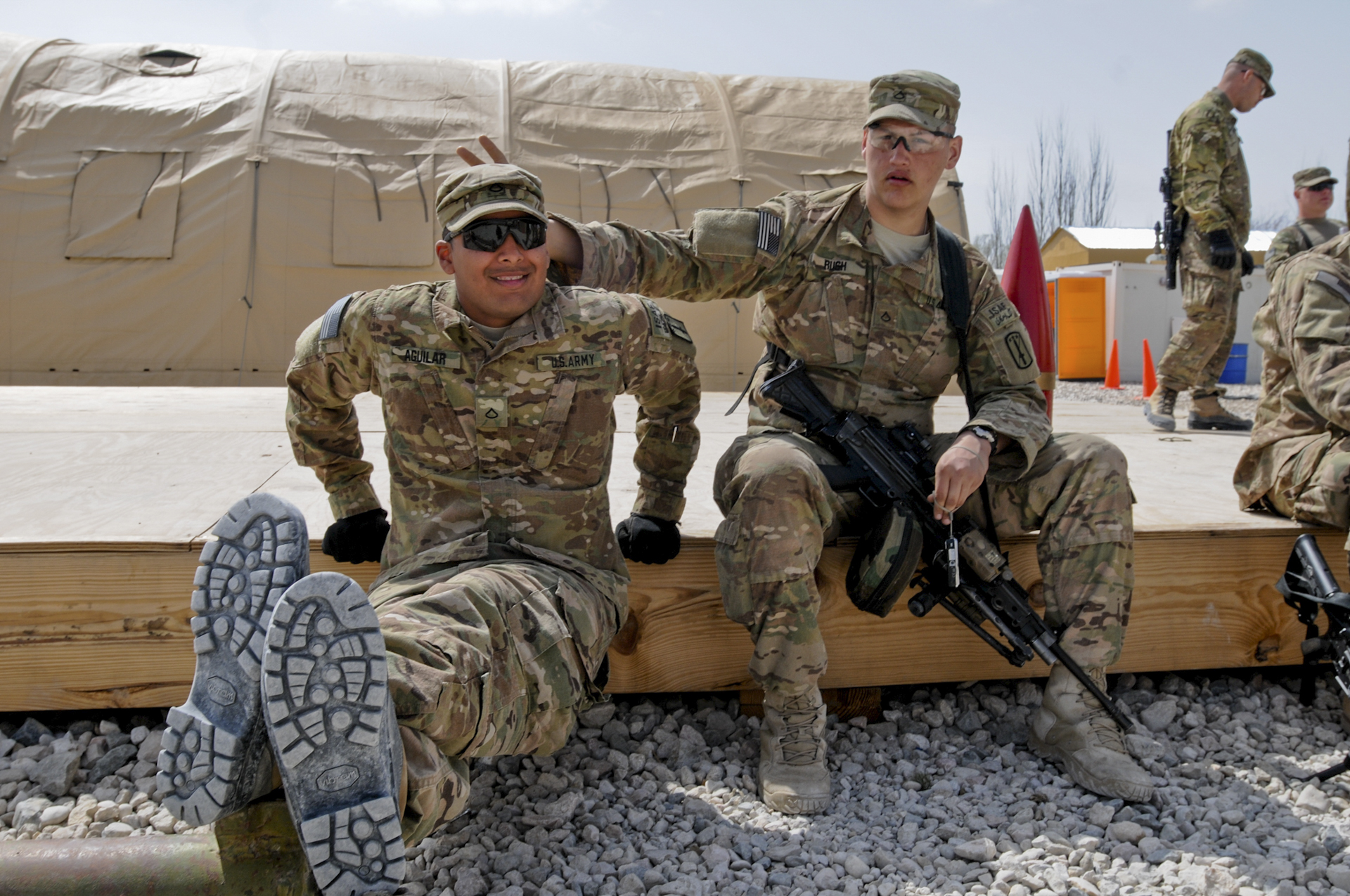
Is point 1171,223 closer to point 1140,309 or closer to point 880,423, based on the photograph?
point 880,423

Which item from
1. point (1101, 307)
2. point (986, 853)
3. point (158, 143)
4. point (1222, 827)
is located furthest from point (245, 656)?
point (1101, 307)

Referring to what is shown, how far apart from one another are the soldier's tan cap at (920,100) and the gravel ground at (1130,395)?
554cm

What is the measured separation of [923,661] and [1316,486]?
3.90 feet

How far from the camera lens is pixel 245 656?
1474 mm

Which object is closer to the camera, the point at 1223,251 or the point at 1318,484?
the point at 1318,484

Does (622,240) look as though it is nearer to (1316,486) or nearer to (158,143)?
(1316,486)

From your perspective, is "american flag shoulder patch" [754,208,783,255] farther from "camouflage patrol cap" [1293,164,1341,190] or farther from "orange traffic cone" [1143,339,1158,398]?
"orange traffic cone" [1143,339,1158,398]

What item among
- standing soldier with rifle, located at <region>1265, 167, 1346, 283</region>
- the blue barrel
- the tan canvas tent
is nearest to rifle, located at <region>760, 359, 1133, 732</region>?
standing soldier with rifle, located at <region>1265, 167, 1346, 283</region>

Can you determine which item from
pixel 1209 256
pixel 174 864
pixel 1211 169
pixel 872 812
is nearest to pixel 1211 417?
pixel 1209 256

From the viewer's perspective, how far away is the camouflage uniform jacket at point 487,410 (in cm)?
213

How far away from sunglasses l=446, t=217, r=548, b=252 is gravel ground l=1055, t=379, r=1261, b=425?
654 cm

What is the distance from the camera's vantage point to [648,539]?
2.39 m

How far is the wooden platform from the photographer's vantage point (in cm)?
237

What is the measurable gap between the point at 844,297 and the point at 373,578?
4.57ft
